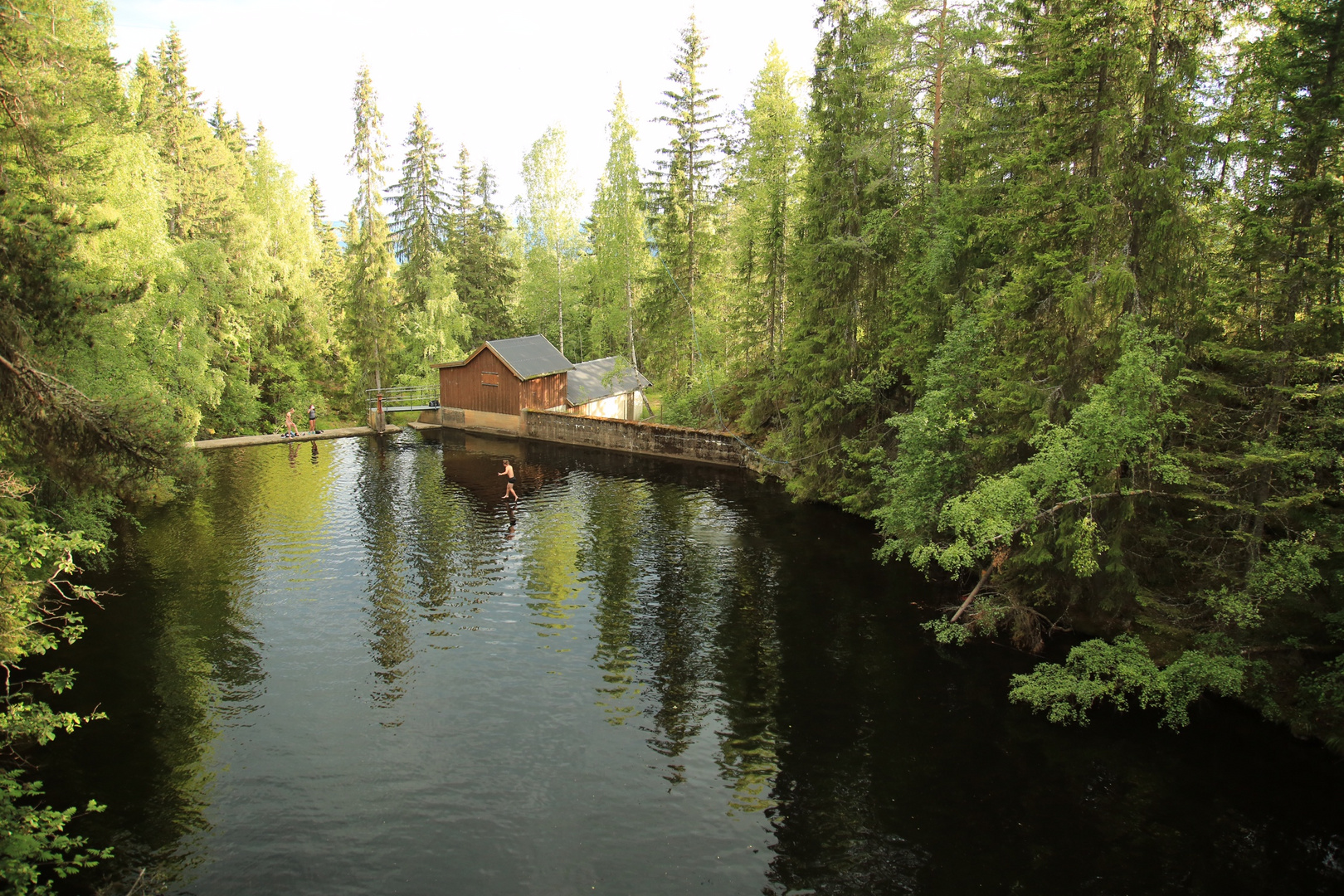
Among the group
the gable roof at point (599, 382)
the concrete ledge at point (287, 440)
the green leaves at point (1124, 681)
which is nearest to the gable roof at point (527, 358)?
the gable roof at point (599, 382)

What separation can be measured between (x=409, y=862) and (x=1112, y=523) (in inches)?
610

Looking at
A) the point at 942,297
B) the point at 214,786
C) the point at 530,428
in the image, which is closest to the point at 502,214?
the point at 530,428

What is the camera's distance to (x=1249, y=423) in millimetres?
13625

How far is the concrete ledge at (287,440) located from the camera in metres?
37.8

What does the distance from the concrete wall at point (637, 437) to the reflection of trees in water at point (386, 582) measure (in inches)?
402

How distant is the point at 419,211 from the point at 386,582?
39.7 metres

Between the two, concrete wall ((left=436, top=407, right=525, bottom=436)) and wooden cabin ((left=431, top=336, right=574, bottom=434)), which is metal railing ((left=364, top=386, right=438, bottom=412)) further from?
wooden cabin ((left=431, top=336, right=574, bottom=434))

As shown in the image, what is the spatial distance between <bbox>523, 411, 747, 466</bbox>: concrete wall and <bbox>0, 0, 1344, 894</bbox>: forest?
13.4ft

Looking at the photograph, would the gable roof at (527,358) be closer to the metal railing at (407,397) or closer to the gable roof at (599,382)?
the gable roof at (599,382)

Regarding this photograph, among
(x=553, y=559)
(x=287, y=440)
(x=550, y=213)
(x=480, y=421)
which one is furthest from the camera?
(x=550, y=213)

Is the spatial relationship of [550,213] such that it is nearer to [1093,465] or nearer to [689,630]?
[689,630]

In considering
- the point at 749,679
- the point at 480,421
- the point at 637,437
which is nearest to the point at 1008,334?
the point at 749,679

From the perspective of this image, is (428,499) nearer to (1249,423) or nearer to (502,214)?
(1249,423)

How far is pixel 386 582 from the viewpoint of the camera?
2102 cm
